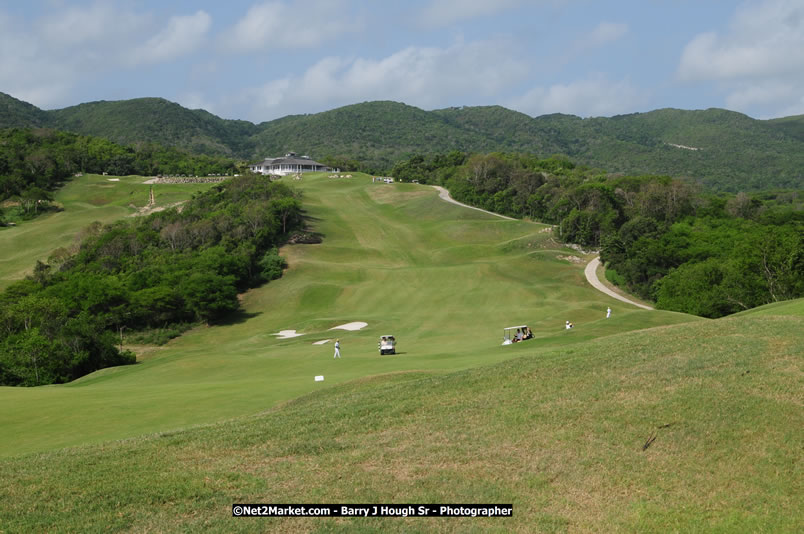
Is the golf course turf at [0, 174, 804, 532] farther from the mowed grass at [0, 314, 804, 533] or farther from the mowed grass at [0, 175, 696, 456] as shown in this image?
the mowed grass at [0, 175, 696, 456]

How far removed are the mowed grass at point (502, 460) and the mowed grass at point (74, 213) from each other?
82.0m

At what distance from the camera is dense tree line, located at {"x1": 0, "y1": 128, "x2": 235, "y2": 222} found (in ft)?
417

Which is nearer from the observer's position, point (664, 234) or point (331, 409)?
point (331, 409)

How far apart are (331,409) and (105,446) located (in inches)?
205

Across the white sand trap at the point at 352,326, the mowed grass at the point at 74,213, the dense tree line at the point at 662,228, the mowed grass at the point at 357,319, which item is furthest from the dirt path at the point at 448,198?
the white sand trap at the point at 352,326

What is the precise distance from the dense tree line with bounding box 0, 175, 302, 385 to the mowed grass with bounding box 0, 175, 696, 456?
352 centimetres

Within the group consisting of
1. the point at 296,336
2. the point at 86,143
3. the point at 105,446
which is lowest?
the point at 296,336

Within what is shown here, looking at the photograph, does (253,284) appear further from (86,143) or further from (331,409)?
(86,143)

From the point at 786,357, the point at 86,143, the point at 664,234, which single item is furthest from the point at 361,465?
the point at 86,143

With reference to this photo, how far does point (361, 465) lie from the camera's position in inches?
479

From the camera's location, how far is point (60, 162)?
476ft

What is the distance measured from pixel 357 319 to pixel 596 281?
1190 inches

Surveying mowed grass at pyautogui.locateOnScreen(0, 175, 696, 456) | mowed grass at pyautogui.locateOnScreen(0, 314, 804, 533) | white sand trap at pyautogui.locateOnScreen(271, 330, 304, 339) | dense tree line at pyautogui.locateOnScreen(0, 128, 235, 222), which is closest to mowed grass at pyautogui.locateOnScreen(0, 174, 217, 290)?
dense tree line at pyautogui.locateOnScreen(0, 128, 235, 222)

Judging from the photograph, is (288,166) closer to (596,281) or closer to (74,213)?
(74,213)
